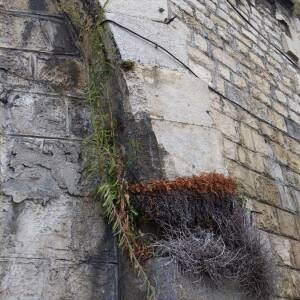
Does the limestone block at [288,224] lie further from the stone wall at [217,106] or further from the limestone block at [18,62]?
the limestone block at [18,62]

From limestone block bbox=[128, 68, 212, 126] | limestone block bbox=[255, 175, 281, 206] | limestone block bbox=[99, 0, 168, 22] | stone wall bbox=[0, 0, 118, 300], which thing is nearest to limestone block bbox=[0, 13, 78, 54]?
stone wall bbox=[0, 0, 118, 300]

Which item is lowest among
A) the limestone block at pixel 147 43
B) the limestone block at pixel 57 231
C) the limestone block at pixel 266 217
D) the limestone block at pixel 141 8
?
the limestone block at pixel 57 231

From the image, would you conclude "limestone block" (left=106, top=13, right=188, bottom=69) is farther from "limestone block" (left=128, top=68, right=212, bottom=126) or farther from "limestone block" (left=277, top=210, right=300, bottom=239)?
"limestone block" (left=277, top=210, right=300, bottom=239)

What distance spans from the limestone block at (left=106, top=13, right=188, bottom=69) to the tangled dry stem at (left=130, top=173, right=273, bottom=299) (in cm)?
78

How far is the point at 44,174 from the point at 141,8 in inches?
47.7

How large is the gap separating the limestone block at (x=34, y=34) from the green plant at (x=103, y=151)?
9 centimetres

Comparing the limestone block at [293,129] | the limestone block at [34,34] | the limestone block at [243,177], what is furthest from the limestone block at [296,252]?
the limestone block at [34,34]

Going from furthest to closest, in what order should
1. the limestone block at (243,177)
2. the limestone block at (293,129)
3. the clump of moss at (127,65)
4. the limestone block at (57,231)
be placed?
the limestone block at (293,129) < the limestone block at (243,177) < the clump of moss at (127,65) < the limestone block at (57,231)

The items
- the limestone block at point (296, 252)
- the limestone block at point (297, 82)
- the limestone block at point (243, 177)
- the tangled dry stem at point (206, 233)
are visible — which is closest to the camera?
the tangled dry stem at point (206, 233)

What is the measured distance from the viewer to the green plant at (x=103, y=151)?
87.8 inches

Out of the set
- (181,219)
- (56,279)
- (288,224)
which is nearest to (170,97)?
(181,219)

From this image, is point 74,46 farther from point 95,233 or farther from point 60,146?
point 95,233

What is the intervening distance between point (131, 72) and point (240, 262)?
111 cm

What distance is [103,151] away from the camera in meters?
2.46
